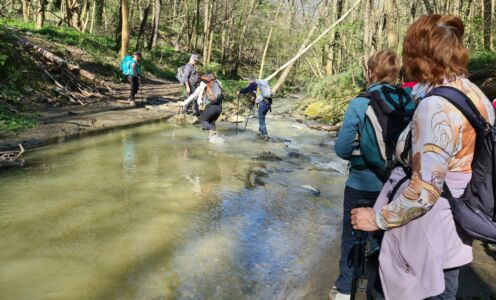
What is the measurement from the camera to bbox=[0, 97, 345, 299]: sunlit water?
13.1ft

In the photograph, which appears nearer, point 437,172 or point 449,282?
point 437,172

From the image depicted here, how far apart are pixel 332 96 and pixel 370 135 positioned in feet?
56.8

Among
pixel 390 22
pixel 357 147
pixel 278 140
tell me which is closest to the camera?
pixel 357 147

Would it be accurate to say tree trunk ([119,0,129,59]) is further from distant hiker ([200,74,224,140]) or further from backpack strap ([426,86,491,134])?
backpack strap ([426,86,491,134])

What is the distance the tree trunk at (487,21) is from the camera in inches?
677

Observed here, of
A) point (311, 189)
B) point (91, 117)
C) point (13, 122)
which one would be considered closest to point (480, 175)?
point (311, 189)

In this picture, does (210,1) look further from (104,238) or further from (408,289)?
(408,289)

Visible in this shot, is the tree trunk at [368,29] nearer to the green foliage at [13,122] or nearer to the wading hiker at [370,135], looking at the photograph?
the green foliage at [13,122]

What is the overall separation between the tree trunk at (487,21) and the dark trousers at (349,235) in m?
17.2

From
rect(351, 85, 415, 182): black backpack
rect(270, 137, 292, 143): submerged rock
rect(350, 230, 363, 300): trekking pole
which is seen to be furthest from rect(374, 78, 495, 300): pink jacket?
rect(270, 137, 292, 143): submerged rock

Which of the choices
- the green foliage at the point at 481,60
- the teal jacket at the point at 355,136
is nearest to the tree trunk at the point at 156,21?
the green foliage at the point at 481,60

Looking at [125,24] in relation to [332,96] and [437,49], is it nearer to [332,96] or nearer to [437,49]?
[332,96]

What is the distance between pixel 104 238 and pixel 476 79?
1078 cm

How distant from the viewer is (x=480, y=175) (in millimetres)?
1948
